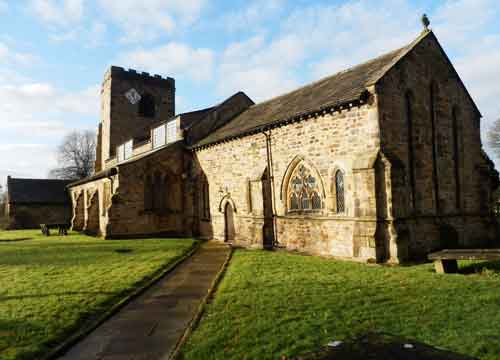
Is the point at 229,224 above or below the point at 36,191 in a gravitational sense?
below

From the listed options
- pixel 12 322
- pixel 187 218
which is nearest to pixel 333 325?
pixel 12 322

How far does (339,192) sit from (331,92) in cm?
451

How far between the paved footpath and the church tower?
85.4 ft

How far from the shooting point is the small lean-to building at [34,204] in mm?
36906

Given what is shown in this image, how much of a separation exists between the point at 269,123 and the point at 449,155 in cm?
782

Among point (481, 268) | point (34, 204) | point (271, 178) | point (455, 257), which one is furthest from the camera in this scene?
point (34, 204)

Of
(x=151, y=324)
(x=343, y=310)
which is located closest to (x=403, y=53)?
(x=343, y=310)

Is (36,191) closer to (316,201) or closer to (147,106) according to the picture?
(147,106)

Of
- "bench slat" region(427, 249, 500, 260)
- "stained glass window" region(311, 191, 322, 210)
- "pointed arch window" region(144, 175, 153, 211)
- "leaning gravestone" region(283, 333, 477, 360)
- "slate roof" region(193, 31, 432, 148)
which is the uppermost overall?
"slate roof" region(193, 31, 432, 148)

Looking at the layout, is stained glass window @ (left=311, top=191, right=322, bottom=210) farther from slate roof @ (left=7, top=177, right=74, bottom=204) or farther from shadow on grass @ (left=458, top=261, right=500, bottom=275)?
slate roof @ (left=7, top=177, right=74, bottom=204)

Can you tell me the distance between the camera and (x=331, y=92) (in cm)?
1441

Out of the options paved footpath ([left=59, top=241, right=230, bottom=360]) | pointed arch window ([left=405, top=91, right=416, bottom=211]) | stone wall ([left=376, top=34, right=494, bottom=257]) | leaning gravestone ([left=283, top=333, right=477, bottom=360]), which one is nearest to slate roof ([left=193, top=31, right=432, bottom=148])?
stone wall ([left=376, top=34, right=494, bottom=257])

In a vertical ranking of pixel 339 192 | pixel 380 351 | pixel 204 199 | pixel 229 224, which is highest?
pixel 204 199

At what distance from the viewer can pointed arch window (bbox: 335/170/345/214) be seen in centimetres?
1266
